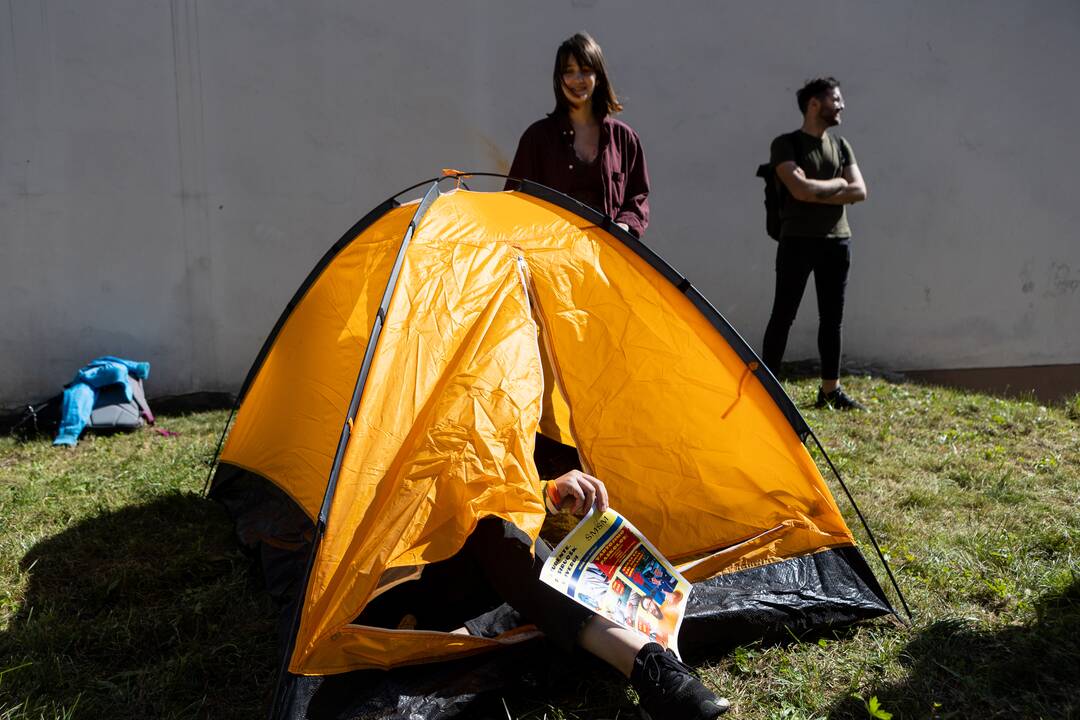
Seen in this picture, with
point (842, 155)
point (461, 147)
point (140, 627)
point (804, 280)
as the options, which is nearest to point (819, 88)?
point (842, 155)

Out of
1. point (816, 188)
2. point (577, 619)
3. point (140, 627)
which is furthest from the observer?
point (816, 188)

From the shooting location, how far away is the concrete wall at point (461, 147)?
455 cm

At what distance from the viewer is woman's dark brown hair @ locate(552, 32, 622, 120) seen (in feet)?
10.9

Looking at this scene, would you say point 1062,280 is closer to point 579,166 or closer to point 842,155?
point 842,155

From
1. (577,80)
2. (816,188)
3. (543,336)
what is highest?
(577,80)

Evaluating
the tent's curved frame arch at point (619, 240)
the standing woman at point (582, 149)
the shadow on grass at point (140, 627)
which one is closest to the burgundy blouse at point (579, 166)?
the standing woman at point (582, 149)

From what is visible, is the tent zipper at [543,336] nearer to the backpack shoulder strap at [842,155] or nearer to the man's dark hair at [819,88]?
the man's dark hair at [819,88]

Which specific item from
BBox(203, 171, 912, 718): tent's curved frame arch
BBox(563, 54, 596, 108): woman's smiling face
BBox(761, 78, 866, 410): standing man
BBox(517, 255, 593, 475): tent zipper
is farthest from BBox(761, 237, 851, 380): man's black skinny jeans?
BBox(517, 255, 593, 475): tent zipper

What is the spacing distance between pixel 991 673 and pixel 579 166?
88.5 inches

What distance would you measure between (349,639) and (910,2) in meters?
5.40

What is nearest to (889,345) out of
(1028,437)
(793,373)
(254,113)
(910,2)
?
(793,373)

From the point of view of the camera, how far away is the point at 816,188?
411cm

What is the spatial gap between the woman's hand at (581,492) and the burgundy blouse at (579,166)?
1.57 metres

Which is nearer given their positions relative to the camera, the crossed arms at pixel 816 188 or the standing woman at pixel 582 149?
the standing woman at pixel 582 149
